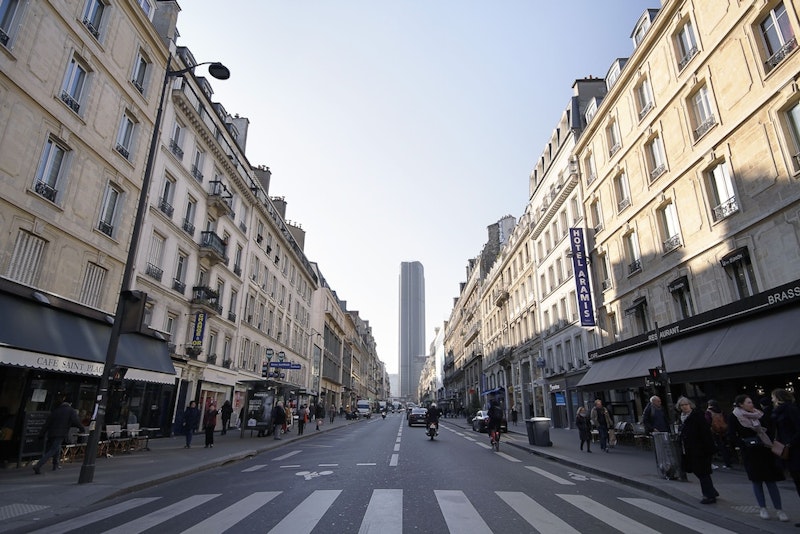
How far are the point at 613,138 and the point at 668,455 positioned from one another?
58.3 ft

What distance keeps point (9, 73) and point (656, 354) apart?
863 inches

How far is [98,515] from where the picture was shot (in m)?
6.56

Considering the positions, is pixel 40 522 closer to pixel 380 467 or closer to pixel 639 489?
pixel 380 467

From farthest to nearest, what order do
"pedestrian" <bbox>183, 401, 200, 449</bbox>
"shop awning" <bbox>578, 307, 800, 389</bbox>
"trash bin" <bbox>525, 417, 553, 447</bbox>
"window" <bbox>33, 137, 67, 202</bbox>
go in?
"trash bin" <bbox>525, 417, 553, 447</bbox> → "pedestrian" <bbox>183, 401, 200, 449</bbox> → "window" <bbox>33, 137, 67, 202</bbox> → "shop awning" <bbox>578, 307, 800, 389</bbox>

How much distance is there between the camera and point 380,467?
11.3 m

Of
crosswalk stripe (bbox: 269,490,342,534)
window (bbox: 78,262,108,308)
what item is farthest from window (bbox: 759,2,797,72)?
window (bbox: 78,262,108,308)

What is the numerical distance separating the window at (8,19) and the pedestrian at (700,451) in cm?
1866

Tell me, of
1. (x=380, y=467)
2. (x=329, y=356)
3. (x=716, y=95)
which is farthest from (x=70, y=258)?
(x=329, y=356)

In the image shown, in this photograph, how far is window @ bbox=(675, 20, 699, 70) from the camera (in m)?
15.9

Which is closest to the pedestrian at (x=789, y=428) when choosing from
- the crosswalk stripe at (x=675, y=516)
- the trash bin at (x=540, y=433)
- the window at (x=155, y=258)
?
the crosswalk stripe at (x=675, y=516)

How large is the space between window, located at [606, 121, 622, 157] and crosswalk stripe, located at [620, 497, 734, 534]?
18.0 metres

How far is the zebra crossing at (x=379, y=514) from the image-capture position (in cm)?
568

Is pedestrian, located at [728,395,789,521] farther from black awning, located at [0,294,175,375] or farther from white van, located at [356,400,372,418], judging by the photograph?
white van, located at [356,400,372,418]

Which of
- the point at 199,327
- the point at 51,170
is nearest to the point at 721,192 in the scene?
the point at 51,170
